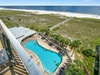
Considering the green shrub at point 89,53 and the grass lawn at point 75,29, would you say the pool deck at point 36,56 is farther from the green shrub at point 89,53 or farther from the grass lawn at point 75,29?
the green shrub at point 89,53

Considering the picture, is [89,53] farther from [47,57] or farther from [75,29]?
[75,29]

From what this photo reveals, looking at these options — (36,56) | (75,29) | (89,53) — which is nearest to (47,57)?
(36,56)

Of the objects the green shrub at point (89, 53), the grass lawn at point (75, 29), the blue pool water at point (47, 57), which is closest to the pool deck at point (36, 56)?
the blue pool water at point (47, 57)

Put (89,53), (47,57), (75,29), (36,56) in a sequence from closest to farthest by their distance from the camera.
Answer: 1. (36,56)
2. (47,57)
3. (89,53)
4. (75,29)

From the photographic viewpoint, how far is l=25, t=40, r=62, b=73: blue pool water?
26127mm

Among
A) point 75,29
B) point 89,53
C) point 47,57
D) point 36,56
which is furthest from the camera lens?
point 75,29

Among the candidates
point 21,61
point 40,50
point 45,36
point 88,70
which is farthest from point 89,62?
point 21,61

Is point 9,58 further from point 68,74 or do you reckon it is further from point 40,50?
point 40,50

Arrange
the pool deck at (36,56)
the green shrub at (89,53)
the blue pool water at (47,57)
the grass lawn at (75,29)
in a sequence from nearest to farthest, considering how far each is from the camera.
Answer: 1. the pool deck at (36,56)
2. the blue pool water at (47,57)
3. the green shrub at (89,53)
4. the grass lawn at (75,29)

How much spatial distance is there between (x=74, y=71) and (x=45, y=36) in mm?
21296

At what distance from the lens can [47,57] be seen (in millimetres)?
29922

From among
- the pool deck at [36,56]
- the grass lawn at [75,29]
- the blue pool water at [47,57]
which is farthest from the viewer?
the grass lawn at [75,29]

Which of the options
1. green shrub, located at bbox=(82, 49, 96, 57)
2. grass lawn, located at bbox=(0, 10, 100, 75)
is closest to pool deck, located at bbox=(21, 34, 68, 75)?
grass lawn, located at bbox=(0, 10, 100, 75)

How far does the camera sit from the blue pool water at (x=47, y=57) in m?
26.1
